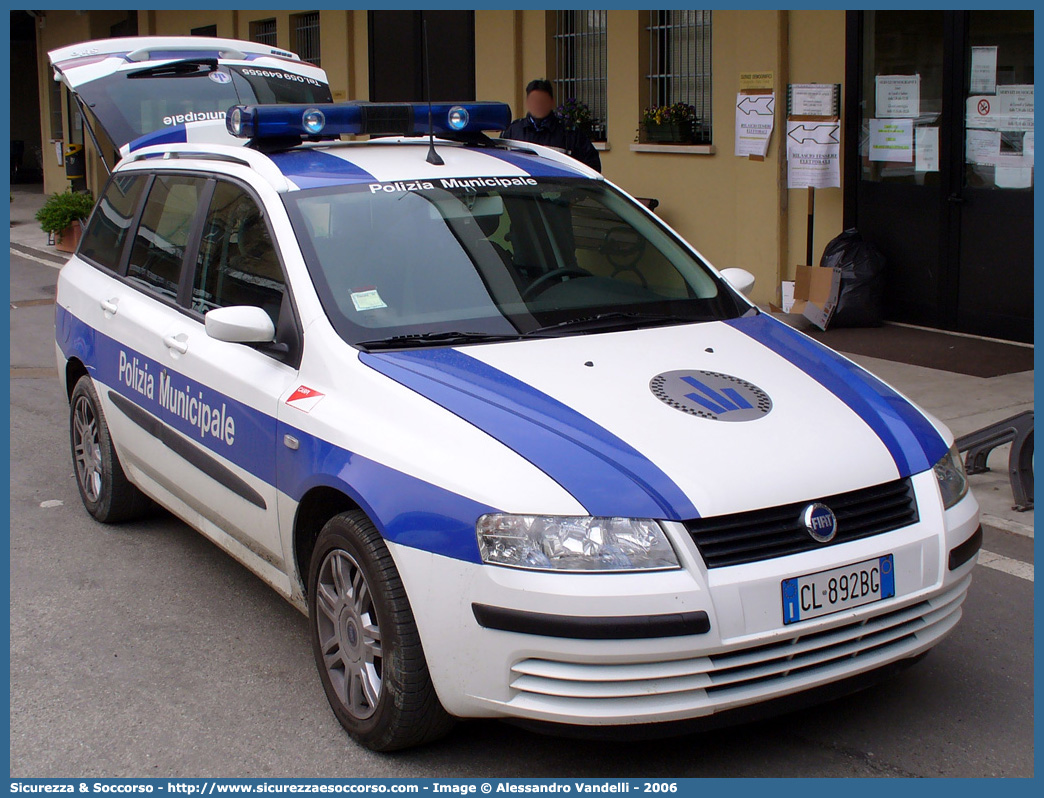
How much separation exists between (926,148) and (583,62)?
15.5 ft

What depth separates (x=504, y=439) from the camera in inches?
128

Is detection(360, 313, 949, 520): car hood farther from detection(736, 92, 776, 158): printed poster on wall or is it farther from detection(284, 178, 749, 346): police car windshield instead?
detection(736, 92, 776, 158): printed poster on wall

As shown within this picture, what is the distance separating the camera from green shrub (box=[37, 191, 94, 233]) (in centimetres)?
1719

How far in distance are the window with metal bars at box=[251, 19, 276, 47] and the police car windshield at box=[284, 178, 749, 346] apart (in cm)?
1581

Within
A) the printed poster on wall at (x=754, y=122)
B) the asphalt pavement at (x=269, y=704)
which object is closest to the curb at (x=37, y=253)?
the printed poster on wall at (x=754, y=122)

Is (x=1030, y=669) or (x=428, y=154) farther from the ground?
(x=428, y=154)

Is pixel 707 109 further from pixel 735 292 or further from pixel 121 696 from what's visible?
pixel 121 696

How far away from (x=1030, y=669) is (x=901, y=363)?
15.3 feet

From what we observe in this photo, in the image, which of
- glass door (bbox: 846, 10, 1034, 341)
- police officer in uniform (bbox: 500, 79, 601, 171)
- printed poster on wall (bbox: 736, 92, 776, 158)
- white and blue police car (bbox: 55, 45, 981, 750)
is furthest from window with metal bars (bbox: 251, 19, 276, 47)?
white and blue police car (bbox: 55, 45, 981, 750)

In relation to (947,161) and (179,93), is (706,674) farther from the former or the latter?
(179,93)

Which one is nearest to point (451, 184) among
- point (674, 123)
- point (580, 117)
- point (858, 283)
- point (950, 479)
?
point (950, 479)

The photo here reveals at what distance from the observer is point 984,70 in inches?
346

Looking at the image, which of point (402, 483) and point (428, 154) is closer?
point (402, 483)
